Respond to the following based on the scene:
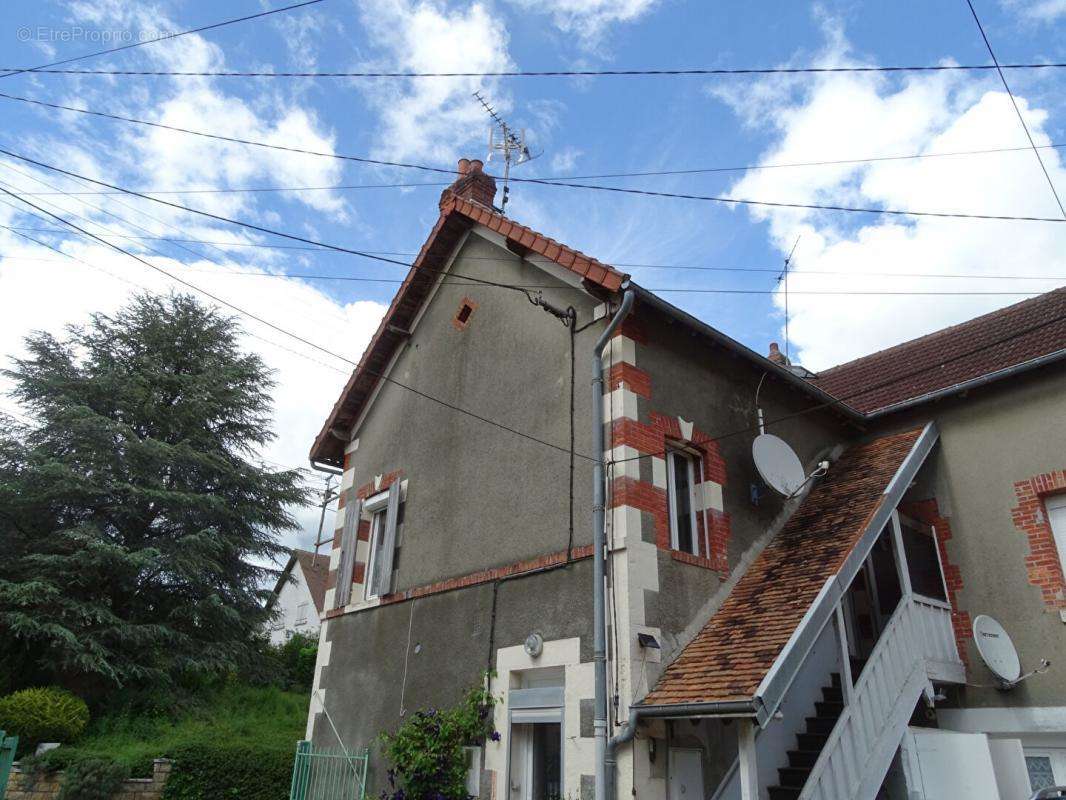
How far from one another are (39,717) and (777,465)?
12.3 m

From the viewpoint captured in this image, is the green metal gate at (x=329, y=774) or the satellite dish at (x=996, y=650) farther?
the green metal gate at (x=329, y=774)

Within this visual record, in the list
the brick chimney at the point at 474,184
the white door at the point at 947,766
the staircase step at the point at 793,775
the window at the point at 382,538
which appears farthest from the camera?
the brick chimney at the point at 474,184

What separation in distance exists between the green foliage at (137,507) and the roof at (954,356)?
14154 millimetres

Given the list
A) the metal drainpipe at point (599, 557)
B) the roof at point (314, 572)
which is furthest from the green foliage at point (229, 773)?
the roof at point (314, 572)

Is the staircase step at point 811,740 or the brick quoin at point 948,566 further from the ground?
the brick quoin at point 948,566

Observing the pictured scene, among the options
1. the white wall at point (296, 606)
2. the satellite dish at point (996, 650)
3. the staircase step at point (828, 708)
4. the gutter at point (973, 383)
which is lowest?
the staircase step at point (828, 708)

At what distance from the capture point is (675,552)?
705 cm

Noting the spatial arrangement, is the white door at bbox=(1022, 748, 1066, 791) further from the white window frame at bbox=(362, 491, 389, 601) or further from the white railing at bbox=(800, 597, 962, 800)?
the white window frame at bbox=(362, 491, 389, 601)

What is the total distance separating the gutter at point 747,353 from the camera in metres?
7.60

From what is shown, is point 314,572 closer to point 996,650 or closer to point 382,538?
point 382,538

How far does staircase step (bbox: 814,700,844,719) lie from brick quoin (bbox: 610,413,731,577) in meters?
2.02

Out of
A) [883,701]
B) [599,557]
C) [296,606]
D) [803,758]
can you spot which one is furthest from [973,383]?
[296,606]

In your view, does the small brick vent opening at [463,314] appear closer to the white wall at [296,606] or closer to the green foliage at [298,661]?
the green foliage at [298,661]

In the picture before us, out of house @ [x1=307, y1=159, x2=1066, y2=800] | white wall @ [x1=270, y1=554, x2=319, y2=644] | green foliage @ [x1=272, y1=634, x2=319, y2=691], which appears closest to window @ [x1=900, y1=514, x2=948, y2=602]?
A: house @ [x1=307, y1=159, x2=1066, y2=800]
